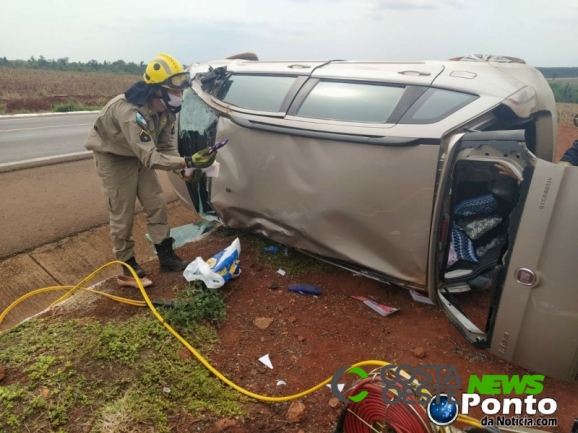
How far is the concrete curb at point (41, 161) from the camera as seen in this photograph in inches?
263

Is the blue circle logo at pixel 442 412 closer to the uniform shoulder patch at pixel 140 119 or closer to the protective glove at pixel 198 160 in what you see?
the protective glove at pixel 198 160

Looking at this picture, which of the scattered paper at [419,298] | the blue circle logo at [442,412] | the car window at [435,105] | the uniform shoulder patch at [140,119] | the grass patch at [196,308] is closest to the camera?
the blue circle logo at [442,412]

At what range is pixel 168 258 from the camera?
156 inches

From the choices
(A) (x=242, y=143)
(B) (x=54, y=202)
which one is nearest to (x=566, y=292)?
(A) (x=242, y=143)

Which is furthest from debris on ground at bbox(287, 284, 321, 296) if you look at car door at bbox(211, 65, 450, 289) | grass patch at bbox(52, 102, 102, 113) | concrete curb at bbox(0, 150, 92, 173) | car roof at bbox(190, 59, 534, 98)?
grass patch at bbox(52, 102, 102, 113)

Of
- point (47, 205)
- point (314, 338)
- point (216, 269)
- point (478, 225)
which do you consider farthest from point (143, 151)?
point (47, 205)

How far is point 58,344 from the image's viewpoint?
2812mm

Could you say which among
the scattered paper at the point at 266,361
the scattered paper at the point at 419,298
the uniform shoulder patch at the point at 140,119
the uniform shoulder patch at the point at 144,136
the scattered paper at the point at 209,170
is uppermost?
the uniform shoulder patch at the point at 140,119

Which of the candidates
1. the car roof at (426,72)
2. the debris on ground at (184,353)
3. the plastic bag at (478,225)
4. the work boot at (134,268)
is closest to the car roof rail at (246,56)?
the car roof at (426,72)

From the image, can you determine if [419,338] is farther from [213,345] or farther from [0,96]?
[0,96]

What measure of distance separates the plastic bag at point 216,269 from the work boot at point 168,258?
44 cm

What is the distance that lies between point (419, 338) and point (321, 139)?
1644 millimetres

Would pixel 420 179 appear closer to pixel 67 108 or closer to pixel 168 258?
pixel 168 258

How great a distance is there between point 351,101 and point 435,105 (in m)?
0.64
